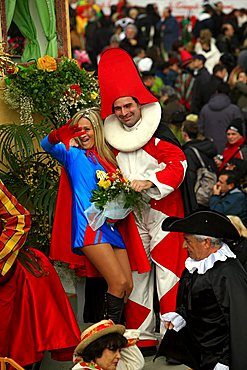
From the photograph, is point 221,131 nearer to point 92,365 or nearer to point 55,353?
point 55,353

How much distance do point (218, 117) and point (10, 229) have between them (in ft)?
20.7

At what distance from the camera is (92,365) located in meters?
4.40

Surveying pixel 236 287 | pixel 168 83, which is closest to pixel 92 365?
pixel 236 287

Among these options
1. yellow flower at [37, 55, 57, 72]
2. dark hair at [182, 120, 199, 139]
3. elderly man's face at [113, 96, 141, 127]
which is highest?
yellow flower at [37, 55, 57, 72]

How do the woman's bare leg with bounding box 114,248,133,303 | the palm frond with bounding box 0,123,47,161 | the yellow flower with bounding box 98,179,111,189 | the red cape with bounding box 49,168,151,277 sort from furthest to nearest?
the palm frond with bounding box 0,123,47,161, the red cape with bounding box 49,168,151,277, the woman's bare leg with bounding box 114,248,133,303, the yellow flower with bounding box 98,179,111,189

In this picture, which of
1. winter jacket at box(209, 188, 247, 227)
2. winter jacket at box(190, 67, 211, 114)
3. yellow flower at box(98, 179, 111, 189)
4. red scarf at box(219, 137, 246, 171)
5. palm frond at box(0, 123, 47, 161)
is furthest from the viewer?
winter jacket at box(190, 67, 211, 114)

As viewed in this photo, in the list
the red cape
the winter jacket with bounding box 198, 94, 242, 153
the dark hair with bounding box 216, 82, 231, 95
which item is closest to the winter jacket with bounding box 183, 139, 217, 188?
the winter jacket with bounding box 198, 94, 242, 153

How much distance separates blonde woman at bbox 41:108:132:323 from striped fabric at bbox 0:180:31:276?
60 cm

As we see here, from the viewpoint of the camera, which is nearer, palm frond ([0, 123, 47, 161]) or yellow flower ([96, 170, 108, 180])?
yellow flower ([96, 170, 108, 180])

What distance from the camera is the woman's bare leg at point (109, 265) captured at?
17.2 ft

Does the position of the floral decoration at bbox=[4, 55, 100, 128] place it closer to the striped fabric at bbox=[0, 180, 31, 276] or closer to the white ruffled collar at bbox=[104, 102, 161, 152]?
the white ruffled collar at bbox=[104, 102, 161, 152]

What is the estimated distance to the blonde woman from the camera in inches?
207

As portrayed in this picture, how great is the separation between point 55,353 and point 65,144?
4.53 ft

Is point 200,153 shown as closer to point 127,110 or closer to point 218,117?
point 218,117
